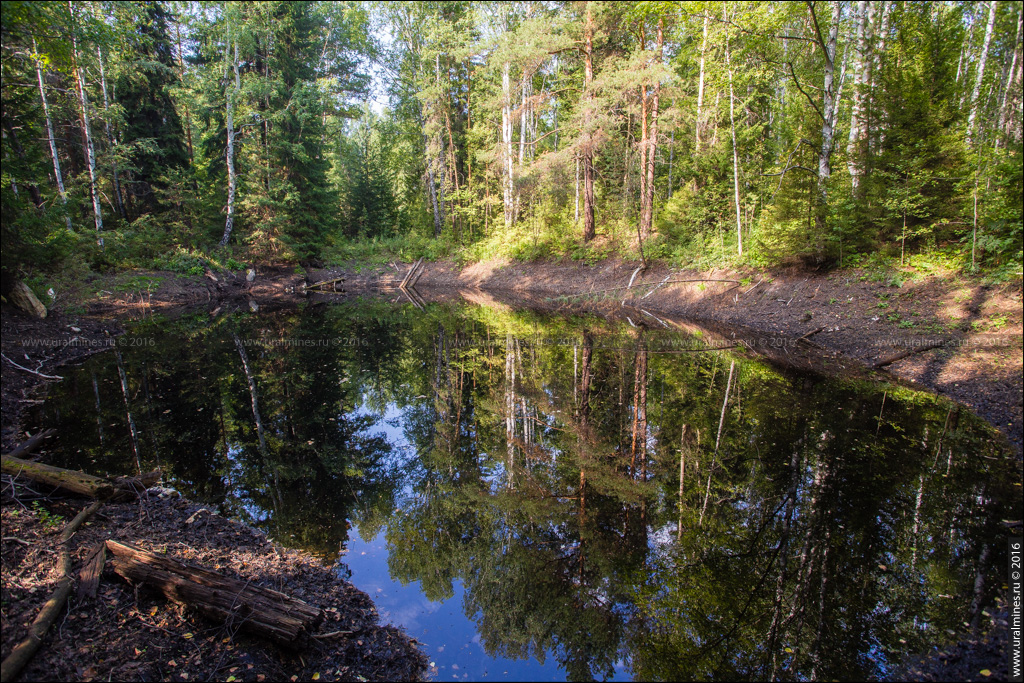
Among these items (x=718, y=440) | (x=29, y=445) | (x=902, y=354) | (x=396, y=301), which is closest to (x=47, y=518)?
(x=29, y=445)

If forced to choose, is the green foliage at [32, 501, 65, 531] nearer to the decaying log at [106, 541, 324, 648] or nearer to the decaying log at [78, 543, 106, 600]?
the decaying log at [78, 543, 106, 600]

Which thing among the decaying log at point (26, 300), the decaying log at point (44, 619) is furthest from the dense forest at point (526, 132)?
the decaying log at point (44, 619)

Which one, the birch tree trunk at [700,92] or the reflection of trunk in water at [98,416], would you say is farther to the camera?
the birch tree trunk at [700,92]

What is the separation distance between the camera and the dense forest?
11.8 m

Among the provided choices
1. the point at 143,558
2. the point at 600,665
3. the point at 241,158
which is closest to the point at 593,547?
the point at 600,665

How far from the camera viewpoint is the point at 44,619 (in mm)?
3029

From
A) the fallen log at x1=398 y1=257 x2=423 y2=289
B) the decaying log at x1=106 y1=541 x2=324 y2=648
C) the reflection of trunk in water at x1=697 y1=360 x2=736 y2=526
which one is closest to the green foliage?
the decaying log at x1=106 y1=541 x2=324 y2=648

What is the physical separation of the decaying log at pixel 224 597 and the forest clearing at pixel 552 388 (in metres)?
0.03

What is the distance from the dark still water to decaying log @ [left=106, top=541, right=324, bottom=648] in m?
1.00

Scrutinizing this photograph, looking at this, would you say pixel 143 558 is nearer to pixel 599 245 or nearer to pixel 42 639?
pixel 42 639

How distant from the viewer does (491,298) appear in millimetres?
24469

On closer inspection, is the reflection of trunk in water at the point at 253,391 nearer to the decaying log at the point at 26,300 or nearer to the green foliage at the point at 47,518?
the green foliage at the point at 47,518

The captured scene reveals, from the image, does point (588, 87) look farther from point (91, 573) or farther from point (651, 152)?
point (91, 573)

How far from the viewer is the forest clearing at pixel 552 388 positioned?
366cm
